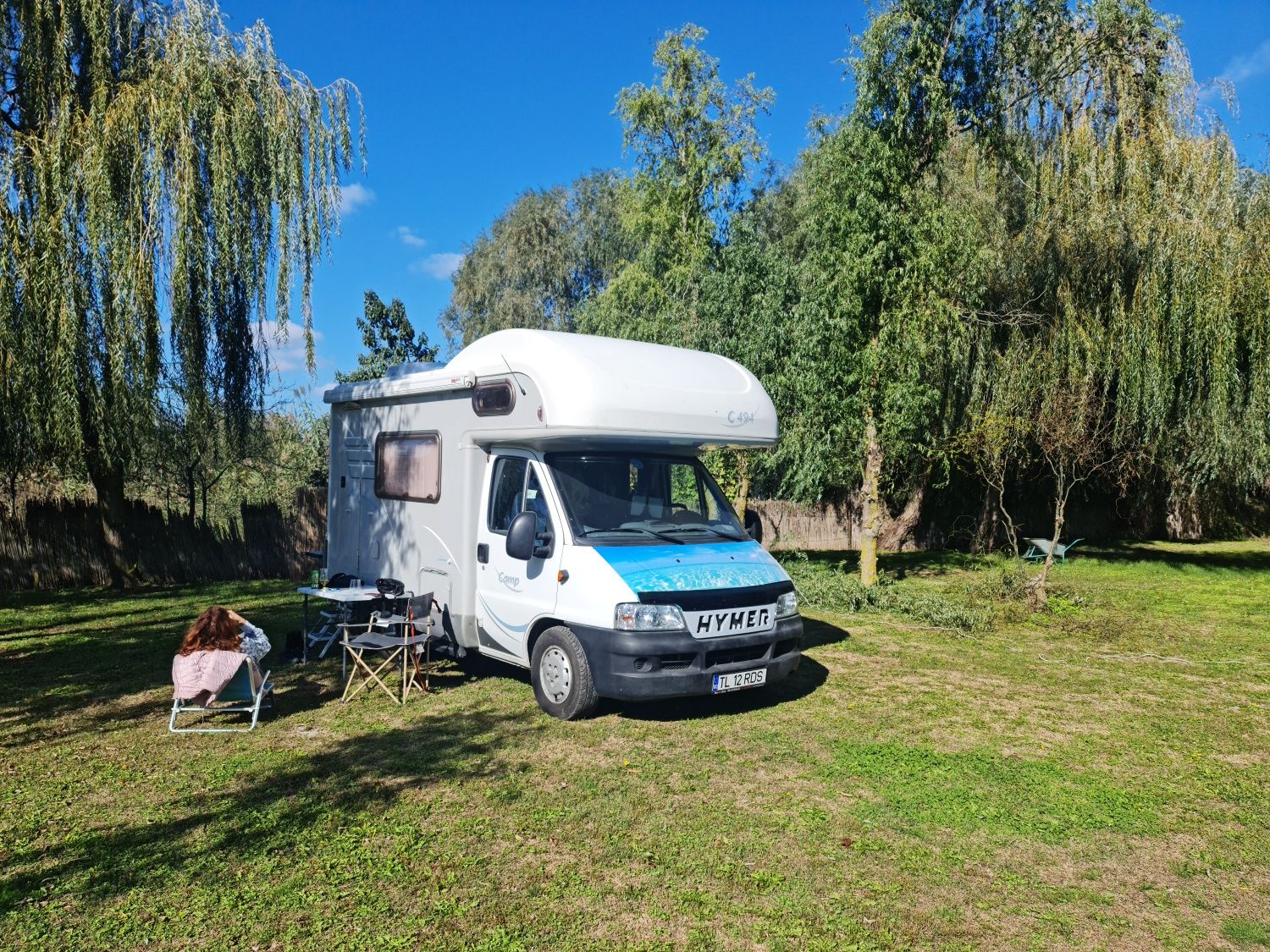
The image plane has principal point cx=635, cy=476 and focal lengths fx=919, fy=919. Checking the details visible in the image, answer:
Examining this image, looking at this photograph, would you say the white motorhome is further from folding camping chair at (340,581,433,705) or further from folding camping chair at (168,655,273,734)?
folding camping chair at (168,655,273,734)

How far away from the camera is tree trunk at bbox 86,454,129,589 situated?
1531 cm

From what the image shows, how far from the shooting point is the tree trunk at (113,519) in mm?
15312

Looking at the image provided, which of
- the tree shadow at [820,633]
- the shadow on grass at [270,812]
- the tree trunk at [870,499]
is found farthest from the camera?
the tree trunk at [870,499]

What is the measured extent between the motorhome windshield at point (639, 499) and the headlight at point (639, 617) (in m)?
0.70

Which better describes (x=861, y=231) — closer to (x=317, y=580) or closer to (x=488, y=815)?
(x=317, y=580)

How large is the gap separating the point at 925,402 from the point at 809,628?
15.4 feet

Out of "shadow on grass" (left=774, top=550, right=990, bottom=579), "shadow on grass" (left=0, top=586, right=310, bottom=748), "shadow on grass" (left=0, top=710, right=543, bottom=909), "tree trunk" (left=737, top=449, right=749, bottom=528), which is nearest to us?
"shadow on grass" (left=0, top=710, right=543, bottom=909)

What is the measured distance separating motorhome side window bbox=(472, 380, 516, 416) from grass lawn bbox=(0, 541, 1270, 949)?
2526 mm

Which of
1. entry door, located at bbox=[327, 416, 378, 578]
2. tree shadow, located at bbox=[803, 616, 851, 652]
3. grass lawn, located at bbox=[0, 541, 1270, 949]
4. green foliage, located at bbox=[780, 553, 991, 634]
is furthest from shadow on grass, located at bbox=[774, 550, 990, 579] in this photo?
entry door, located at bbox=[327, 416, 378, 578]

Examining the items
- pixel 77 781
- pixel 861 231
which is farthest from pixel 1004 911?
pixel 861 231

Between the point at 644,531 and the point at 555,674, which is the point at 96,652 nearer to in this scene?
the point at 555,674

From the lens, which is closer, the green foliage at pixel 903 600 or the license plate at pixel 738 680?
the license plate at pixel 738 680

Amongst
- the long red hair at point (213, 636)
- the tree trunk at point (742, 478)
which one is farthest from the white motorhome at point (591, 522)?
the tree trunk at point (742, 478)

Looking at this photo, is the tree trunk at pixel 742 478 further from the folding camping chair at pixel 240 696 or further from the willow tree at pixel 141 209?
the folding camping chair at pixel 240 696
